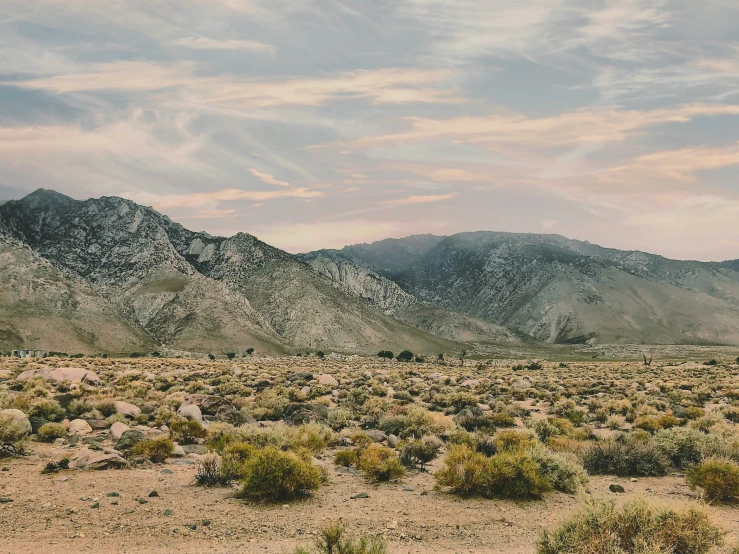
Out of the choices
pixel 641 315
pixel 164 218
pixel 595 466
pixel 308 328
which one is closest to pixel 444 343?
pixel 308 328

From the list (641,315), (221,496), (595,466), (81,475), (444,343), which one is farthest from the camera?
(641,315)

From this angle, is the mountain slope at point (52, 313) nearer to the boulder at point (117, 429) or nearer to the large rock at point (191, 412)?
the large rock at point (191, 412)

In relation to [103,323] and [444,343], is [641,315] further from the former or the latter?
[103,323]

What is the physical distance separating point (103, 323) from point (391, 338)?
79276mm

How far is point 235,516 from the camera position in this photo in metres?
9.14

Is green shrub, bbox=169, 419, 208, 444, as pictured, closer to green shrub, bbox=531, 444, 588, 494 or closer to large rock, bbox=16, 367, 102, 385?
green shrub, bbox=531, 444, 588, 494

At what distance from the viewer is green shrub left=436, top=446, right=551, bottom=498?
1059 centimetres

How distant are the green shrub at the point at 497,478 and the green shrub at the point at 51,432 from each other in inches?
480

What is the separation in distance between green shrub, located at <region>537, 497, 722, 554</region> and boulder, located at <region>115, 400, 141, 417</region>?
683 inches

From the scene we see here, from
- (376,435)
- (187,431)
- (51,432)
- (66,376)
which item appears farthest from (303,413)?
(66,376)

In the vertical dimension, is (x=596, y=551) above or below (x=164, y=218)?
below

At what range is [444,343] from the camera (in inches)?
6526

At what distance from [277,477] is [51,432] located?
→ 31.4ft

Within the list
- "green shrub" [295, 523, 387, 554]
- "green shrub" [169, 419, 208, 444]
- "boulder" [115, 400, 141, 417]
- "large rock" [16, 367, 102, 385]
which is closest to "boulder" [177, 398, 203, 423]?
"boulder" [115, 400, 141, 417]
